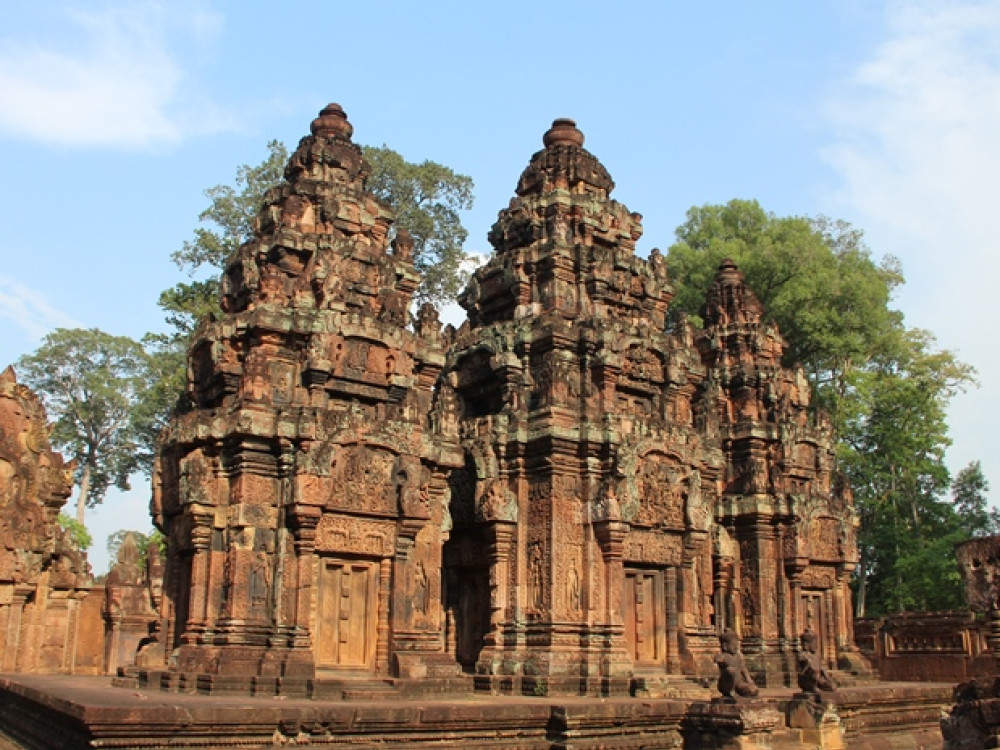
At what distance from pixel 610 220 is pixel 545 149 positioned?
73.8 inches

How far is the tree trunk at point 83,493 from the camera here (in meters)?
34.8

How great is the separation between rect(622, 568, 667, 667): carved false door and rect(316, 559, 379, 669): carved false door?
171 inches

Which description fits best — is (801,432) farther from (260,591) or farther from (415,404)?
(260,591)

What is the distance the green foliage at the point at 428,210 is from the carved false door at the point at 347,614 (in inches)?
568

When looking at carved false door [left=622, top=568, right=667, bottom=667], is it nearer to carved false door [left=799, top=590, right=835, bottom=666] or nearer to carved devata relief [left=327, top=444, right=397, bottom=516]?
carved devata relief [left=327, top=444, right=397, bottom=516]

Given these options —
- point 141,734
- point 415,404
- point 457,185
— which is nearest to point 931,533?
point 457,185

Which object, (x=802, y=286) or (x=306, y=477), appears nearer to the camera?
(x=306, y=477)

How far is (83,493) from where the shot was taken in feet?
116

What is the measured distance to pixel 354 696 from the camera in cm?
1112

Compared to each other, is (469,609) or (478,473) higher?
(478,473)

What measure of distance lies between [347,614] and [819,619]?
37.8 ft

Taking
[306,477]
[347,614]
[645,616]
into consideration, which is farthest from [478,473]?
[306,477]

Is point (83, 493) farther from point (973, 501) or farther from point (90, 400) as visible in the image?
point (973, 501)

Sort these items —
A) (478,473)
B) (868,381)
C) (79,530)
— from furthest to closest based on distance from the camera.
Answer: (79,530) < (868,381) < (478,473)
